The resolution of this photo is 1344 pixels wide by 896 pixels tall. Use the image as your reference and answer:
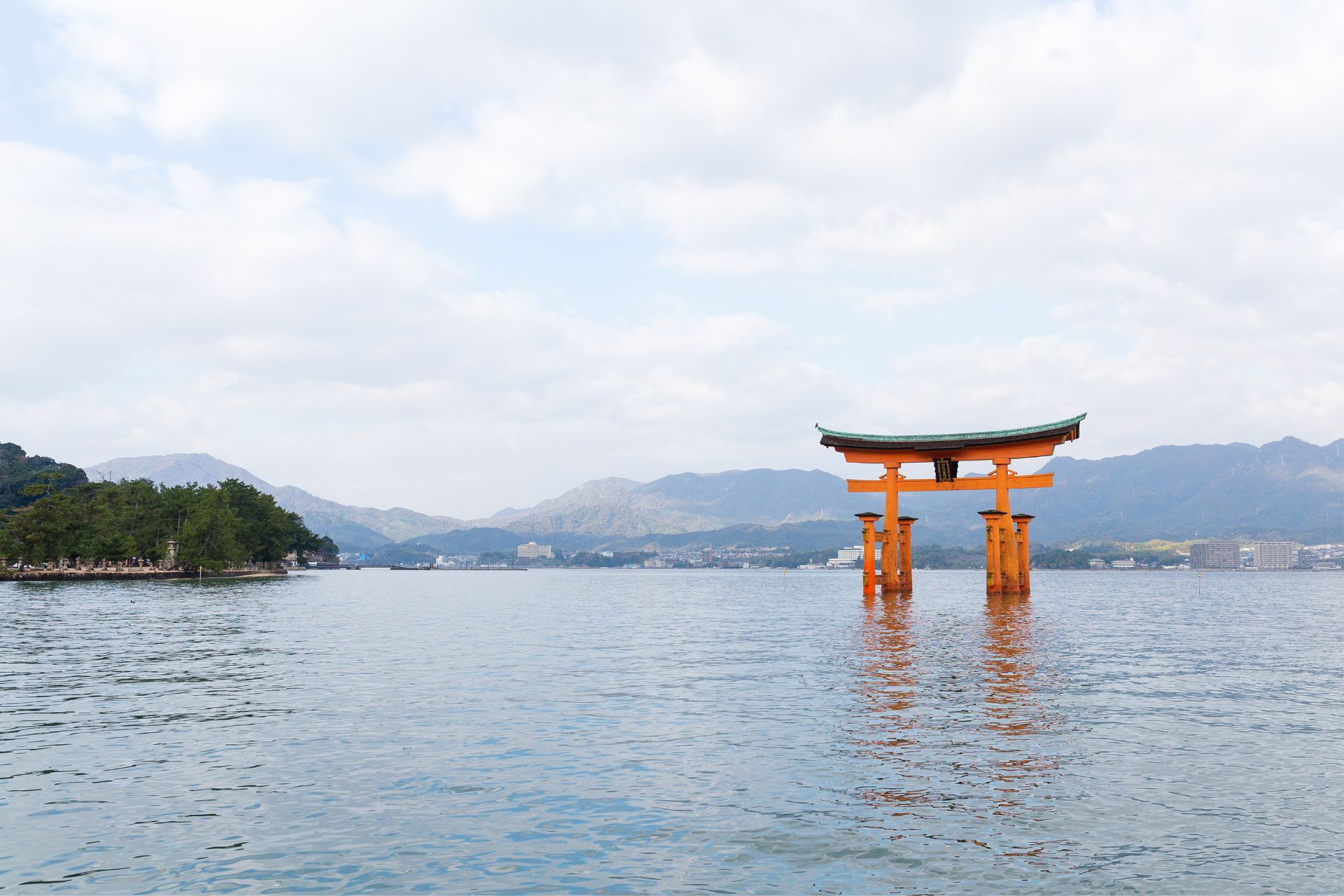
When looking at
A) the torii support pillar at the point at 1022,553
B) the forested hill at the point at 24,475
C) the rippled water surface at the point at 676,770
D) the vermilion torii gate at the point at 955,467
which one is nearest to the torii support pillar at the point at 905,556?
the vermilion torii gate at the point at 955,467

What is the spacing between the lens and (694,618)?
180ft

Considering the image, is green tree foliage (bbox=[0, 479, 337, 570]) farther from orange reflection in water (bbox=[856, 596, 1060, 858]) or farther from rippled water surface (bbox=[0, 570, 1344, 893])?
orange reflection in water (bbox=[856, 596, 1060, 858])

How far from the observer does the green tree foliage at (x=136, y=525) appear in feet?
354

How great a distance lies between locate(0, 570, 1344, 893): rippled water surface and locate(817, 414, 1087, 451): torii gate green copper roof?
28.0 metres

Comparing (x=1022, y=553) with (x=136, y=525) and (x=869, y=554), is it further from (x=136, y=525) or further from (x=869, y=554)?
(x=136, y=525)

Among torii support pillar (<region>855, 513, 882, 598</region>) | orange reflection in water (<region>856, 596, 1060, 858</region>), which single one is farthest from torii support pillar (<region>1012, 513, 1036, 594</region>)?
orange reflection in water (<region>856, 596, 1060, 858</region>)

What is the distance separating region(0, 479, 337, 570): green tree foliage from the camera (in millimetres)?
107812

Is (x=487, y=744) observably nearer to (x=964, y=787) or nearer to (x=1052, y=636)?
(x=964, y=787)

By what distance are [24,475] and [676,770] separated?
640 feet

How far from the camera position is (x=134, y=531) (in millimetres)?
121812

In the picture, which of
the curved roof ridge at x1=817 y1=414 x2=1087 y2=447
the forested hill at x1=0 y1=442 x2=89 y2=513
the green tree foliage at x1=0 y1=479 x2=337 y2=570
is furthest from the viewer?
the forested hill at x1=0 y1=442 x2=89 y2=513

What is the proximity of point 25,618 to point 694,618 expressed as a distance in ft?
125

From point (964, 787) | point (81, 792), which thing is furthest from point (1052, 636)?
point (81, 792)

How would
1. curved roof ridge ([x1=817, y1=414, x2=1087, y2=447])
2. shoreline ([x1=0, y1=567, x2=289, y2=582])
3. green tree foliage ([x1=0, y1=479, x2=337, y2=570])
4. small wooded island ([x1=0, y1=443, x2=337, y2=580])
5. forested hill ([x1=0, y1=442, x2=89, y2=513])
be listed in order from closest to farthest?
1. curved roof ridge ([x1=817, y1=414, x2=1087, y2=447])
2. green tree foliage ([x1=0, y1=479, x2=337, y2=570])
3. small wooded island ([x1=0, y1=443, x2=337, y2=580])
4. shoreline ([x1=0, y1=567, x2=289, y2=582])
5. forested hill ([x1=0, y1=442, x2=89, y2=513])
